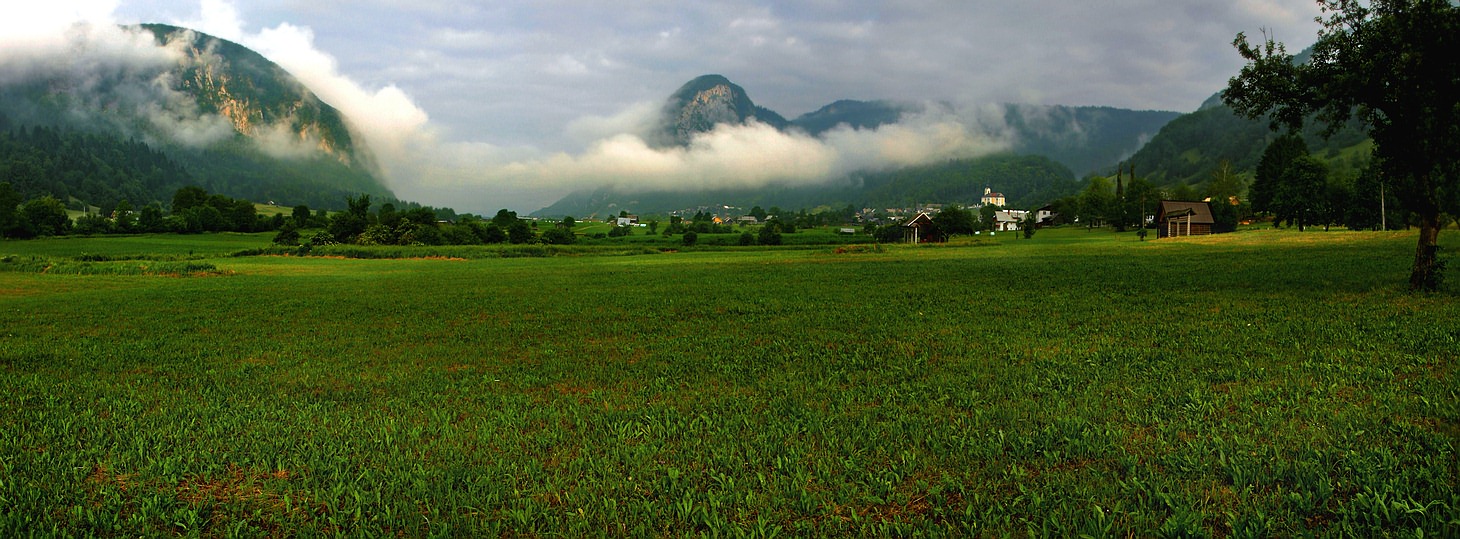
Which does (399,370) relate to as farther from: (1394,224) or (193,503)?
(1394,224)

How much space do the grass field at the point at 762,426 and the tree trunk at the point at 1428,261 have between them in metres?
1.99

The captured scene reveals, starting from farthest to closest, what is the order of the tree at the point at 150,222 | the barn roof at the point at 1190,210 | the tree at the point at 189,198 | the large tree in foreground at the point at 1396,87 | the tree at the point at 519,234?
the tree at the point at 189,198 → the tree at the point at 519,234 → the tree at the point at 150,222 → the barn roof at the point at 1190,210 → the large tree in foreground at the point at 1396,87

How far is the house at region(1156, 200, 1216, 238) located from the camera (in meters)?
97.5

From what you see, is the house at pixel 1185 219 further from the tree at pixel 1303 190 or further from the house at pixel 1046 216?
the house at pixel 1046 216

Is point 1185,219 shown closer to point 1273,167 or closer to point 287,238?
point 1273,167

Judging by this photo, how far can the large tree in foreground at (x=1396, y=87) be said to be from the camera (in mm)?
18312

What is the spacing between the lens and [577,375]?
1137 centimetres

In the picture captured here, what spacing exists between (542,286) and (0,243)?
4085 inches

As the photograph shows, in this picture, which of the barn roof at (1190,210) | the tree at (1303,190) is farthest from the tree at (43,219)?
the tree at (1303,190)

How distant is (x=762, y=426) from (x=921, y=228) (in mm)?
113086

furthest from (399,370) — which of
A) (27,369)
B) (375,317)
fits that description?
(375,317)

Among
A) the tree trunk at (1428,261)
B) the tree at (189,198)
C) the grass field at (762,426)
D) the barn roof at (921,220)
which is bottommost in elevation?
the grass field at (762,426)

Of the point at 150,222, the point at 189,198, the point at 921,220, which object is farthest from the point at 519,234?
the point at 189,198

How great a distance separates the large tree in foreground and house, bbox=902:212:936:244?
301 feet
